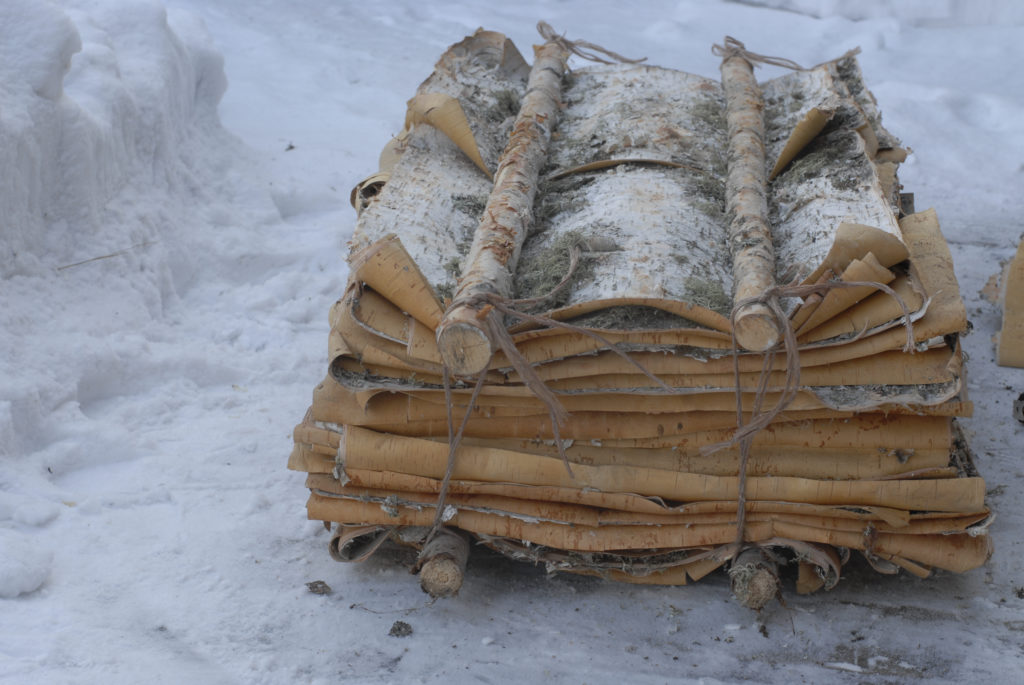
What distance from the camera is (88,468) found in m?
2.93

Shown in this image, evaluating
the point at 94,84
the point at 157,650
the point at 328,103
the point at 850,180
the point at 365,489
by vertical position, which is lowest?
the point at 157,650

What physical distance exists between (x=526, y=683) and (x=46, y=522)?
4.41 ft

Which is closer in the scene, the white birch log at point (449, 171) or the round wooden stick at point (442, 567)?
the round wooden stick at point (442, 567)

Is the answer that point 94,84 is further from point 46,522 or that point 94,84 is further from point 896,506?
point 896,506

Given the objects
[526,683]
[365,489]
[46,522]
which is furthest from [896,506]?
[46,522]

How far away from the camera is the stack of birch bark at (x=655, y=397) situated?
2.19 m

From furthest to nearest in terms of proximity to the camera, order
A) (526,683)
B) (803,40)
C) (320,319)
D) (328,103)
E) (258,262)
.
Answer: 1. (803,40)
2. (328,103)
3. (258,262)
4. (320,319)
5. (526,683)

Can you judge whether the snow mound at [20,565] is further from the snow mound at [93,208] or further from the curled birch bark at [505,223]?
the curled birch bark at [505,223]

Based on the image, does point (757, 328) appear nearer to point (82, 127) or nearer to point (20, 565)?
point (20, 565)

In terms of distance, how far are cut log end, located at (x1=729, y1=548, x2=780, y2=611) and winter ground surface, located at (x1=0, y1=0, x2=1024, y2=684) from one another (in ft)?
0.29

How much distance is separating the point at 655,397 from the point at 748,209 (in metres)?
0.72

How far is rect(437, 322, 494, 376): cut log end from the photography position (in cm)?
209

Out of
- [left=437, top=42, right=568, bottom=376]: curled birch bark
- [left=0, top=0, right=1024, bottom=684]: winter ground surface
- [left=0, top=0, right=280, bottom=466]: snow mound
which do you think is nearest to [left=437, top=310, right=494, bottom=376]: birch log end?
[left=437, top=42, right=568, bottom=376]: curled birch bark

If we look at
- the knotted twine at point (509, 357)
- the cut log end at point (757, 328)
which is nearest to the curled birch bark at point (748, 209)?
the cut log end at point (757, 328)
